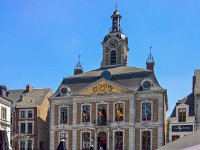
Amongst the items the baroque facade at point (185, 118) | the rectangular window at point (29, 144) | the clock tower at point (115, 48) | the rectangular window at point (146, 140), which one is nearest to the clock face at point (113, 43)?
the clock tower at point (115, 48)

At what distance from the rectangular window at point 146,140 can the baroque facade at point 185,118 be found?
4.40m

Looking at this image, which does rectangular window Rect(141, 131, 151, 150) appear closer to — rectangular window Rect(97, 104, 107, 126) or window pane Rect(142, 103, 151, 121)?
window pane Rect(142, 103, 151, 121)

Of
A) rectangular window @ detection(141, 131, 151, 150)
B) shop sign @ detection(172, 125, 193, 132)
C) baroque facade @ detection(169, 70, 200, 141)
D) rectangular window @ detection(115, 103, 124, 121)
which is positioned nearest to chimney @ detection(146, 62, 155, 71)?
rectangular window @ detection(115, 103, 124, 121)

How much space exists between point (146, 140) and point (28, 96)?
19781 millimetres

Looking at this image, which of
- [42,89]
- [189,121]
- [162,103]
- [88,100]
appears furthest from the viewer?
[42,89]

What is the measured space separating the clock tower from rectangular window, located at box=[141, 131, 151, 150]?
1205 cm

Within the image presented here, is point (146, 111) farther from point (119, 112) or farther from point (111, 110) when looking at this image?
point (111, 110)

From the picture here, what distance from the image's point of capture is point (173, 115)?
4300 cm

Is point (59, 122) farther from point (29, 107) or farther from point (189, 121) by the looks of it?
point (189, 121)

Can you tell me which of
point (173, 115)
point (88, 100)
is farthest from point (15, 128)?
point (173, 115)

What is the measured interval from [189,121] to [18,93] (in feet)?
90.2

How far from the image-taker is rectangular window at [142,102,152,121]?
46812mm

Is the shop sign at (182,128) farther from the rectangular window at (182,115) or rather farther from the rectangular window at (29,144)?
the rectangular window at (29,144)

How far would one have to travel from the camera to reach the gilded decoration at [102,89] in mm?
48341
